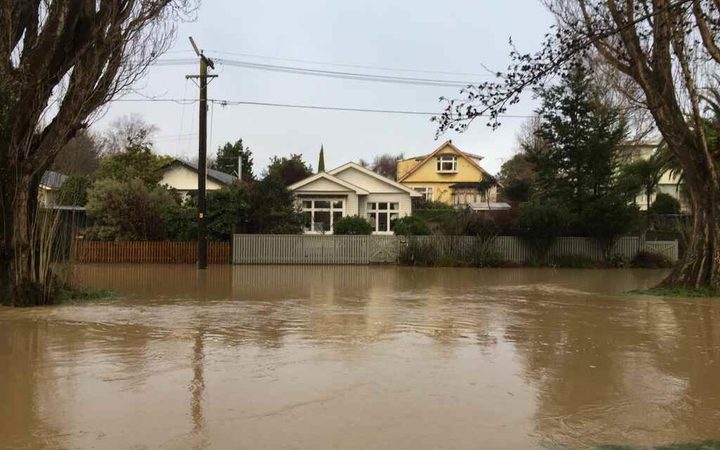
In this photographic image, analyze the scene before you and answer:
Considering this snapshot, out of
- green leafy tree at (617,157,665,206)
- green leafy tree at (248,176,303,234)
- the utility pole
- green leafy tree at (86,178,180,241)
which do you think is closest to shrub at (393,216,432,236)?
green leafy tree at (248,176,303,234)

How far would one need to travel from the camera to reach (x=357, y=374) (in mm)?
7453

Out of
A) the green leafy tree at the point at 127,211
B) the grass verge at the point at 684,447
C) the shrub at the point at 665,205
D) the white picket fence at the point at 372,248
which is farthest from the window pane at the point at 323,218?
the grass verge at the point at 684,447

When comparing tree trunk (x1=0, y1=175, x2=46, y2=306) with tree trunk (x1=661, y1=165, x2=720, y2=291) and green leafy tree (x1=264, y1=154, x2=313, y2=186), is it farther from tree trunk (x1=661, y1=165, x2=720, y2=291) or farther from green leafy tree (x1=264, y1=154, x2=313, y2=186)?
green leafy tree (x1=264, y1=154, x2=313, y2=186)

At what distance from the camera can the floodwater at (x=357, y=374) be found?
539cm

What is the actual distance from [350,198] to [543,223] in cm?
1285

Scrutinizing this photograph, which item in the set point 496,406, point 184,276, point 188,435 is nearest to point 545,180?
point 184,276

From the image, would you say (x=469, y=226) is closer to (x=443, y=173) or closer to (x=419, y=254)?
(x=419, y=254)

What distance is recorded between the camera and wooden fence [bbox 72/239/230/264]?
27.4 m

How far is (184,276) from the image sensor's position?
2186 cm

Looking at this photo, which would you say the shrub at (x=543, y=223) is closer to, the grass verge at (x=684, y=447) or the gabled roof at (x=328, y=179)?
the gabled roof at (x=328, y=179)

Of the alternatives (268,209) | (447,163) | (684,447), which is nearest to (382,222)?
(268,209)

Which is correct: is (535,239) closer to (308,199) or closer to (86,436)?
(308,199)

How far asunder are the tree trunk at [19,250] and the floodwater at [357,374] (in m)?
0.67

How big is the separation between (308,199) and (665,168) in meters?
20.8
